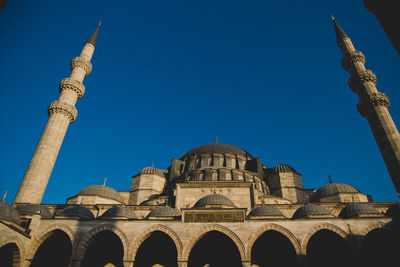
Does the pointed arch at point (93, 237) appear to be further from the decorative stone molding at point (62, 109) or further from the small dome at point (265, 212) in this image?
the decorative stone molding at point (62, 109)

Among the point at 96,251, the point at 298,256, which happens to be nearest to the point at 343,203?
the point at 298,256

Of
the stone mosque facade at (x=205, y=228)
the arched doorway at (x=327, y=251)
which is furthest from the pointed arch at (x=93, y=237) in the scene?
the arched doorway at (x=327, y=251)

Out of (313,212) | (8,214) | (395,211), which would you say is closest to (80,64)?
(8,214)

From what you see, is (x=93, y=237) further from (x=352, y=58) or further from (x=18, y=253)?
(x=352, y=58)

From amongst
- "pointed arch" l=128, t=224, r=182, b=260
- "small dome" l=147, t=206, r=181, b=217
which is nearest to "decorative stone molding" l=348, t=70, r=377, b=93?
"small dome" l=147, t=206, r=181, b=217

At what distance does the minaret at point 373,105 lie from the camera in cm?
1825

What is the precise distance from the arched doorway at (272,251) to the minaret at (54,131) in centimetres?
1529

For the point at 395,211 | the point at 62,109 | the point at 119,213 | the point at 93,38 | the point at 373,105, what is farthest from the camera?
the point at 93,38

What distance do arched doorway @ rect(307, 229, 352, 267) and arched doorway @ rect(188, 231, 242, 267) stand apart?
4.12m

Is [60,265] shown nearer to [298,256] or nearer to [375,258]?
[298,256]

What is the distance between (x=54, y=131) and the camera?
2088 centimetres

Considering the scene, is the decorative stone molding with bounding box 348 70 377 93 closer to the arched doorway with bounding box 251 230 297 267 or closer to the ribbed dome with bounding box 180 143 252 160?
the ribbed dome with bounding box 180 143 252 160

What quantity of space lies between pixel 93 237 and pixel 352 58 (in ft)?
86.7

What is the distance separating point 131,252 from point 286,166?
746 inches
